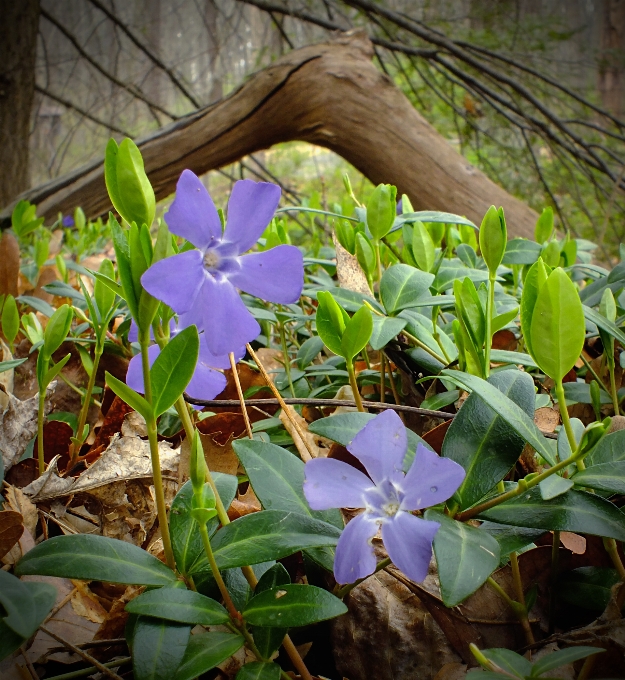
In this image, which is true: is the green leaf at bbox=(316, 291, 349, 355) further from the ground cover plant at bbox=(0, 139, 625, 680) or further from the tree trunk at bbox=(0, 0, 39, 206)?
the tree trunk at bbox=(0, 0, 39, 206)

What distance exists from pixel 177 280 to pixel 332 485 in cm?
21

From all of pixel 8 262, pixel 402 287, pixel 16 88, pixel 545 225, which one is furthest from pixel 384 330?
pixel 16 88

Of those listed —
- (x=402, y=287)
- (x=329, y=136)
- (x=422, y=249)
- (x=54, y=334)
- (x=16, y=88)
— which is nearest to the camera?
(x=54, y=334)

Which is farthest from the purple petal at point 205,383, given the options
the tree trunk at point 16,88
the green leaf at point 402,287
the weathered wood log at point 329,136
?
the tree trunk at point 16,88

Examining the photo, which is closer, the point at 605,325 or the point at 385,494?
the point at 385,494

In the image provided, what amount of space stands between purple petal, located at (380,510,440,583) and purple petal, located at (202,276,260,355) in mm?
195

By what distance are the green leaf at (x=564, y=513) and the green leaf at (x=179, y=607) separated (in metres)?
0.25

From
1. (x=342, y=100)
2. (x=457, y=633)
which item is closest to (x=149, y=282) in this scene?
(x=457, y=633)

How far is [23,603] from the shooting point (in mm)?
454

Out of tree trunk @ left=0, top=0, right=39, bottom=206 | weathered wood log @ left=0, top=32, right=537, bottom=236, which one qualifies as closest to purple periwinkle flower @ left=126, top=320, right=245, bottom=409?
weathered wood log @ left=0, top=32, right=537, bottom=236

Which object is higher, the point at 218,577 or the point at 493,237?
the point at 493,237

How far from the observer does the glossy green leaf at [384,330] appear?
0.76m

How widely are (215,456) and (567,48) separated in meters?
5.10

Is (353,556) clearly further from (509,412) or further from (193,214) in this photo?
(193,214)
